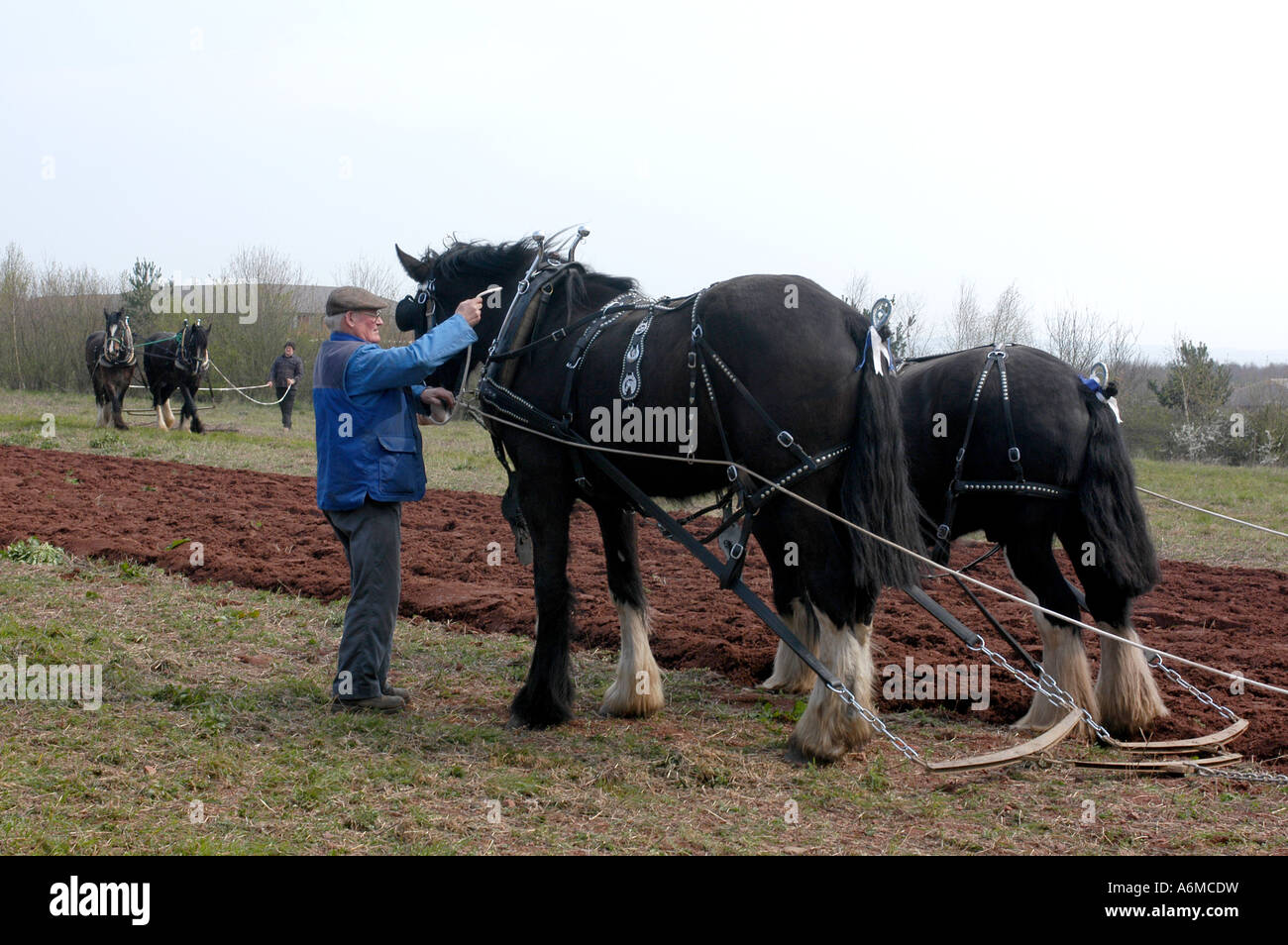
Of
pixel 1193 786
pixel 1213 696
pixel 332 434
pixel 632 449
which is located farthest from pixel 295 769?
pixel 1213 696

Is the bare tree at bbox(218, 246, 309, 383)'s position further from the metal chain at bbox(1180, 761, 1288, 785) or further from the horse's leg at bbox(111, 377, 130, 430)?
the metal chain at bbox(1180, 761, 1288, 785)

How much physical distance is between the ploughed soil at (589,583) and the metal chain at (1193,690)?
0.06m

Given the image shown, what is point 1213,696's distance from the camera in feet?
17.6

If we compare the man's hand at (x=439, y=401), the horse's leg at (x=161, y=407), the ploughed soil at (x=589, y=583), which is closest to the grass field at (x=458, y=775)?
the ploughed soil at (x=589, y=583)

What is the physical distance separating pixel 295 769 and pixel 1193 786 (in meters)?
3.61

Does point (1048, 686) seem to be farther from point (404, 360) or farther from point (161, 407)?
point (161, 407)

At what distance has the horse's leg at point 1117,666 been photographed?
4945 millimetres

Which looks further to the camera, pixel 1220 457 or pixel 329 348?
pixel 1220 457

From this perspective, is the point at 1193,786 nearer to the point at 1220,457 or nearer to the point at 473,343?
the point at 473,343

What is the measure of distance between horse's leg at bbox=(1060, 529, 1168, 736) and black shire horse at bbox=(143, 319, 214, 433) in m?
17.4

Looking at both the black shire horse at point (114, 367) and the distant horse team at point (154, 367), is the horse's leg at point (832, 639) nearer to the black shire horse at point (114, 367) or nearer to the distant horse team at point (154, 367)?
the distant horse team at point (154, 367)

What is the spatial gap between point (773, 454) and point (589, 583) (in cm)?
379

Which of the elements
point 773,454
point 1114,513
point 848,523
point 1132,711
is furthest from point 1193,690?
point 773,454

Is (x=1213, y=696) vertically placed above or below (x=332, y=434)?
below
